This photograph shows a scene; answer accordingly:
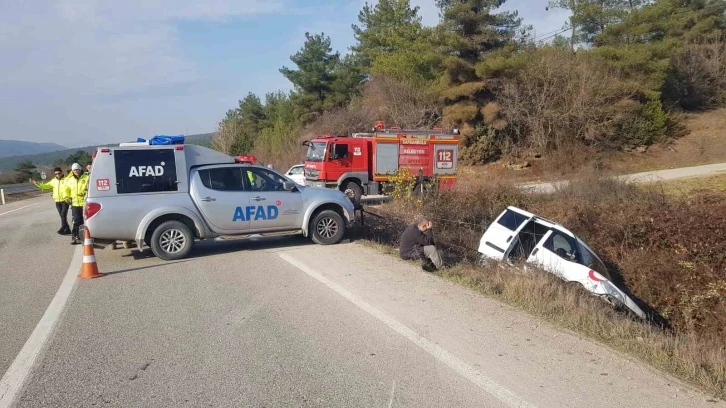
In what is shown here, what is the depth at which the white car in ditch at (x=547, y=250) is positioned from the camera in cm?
978

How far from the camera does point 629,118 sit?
36312 millimetres

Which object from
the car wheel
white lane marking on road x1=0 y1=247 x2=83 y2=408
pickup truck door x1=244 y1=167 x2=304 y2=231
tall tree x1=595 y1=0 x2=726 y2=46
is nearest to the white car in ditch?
the car wheel

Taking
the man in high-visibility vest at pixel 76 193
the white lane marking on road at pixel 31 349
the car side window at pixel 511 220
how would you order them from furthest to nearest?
the man in high-visibility vest at pixel 76 193
the car side window at pixel 511 220
the white lane marking on road at pixel 31 349

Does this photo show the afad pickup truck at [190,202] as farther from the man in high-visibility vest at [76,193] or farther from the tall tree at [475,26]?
the tall tree at [475,26]

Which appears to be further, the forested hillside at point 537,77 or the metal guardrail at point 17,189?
the metal guardrail at point 17,189

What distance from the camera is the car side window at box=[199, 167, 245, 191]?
10.3 m

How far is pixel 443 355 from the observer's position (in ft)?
16.5

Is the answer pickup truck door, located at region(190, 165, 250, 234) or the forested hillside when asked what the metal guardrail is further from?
pickup truck door, located at region(190, 165, 250, 234)

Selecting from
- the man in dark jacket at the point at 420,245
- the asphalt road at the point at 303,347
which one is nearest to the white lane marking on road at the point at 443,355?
the asphalt road at the point at 303,347

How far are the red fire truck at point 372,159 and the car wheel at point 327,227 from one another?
10.6 meters

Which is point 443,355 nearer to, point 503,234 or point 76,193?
point 503,234

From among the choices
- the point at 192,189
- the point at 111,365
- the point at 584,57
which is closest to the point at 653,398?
the point at 111,365

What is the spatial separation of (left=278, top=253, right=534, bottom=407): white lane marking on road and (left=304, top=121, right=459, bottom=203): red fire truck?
14.7m

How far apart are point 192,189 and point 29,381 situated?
579 centimetres
